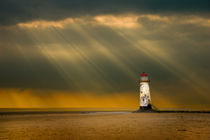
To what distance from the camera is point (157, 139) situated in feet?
57.9

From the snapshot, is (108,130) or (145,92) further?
(145,92)

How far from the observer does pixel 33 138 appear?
18.8m

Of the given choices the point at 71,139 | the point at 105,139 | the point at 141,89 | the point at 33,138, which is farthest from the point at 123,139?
the point at 141,89

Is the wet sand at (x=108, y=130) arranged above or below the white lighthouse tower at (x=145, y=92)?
below

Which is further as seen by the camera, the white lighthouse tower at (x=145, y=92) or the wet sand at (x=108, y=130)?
the white lighthouse tower at (x=145, y=92)

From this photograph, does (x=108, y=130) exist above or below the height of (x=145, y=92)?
below

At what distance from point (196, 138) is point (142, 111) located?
41.9 meters

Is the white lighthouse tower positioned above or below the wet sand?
above

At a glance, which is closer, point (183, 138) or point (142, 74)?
point (183, 138)

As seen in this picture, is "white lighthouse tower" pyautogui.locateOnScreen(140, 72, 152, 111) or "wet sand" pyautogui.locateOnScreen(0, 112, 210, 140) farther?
"white lighthouse tower" pyautogui.locateOnScreen(140, 72, 152, 111)

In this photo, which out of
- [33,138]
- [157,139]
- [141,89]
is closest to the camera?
[157,139]

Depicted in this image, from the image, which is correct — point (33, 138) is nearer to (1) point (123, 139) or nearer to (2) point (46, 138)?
(2) point (46, 138)

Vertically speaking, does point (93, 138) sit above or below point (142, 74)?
below

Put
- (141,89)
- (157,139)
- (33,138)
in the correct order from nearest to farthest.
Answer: (157,139) < (33,138) < (141,89)
